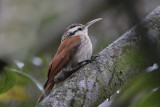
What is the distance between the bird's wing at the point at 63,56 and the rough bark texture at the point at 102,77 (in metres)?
0.64

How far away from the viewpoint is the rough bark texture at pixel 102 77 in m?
1.89

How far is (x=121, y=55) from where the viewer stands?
2.38m

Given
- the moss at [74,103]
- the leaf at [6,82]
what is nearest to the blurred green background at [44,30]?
the leaf at [6,82]

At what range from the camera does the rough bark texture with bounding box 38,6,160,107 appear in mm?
1888

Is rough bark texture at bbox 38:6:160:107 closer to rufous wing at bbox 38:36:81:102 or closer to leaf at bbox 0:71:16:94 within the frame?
leaf at bbox 0:71:16:94

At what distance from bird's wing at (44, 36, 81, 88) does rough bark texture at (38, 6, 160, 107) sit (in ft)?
2.11

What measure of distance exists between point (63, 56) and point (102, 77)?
1008mm

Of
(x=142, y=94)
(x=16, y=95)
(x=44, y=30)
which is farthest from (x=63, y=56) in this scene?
(x=142, y=94)

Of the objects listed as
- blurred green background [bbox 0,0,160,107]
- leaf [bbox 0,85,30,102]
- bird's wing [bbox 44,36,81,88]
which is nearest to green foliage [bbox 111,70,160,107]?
blurred green background [bbox 0,0,160,107]

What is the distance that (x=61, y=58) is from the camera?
9.91ft

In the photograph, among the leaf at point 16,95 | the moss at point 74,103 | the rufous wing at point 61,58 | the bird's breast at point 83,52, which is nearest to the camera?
the moss at point 74,103

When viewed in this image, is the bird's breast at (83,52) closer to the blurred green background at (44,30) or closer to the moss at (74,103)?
the blurred green background at (44,30)

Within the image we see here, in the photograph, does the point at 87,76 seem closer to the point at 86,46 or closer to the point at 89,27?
the point at 86,46

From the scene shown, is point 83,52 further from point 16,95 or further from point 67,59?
point 16,95
